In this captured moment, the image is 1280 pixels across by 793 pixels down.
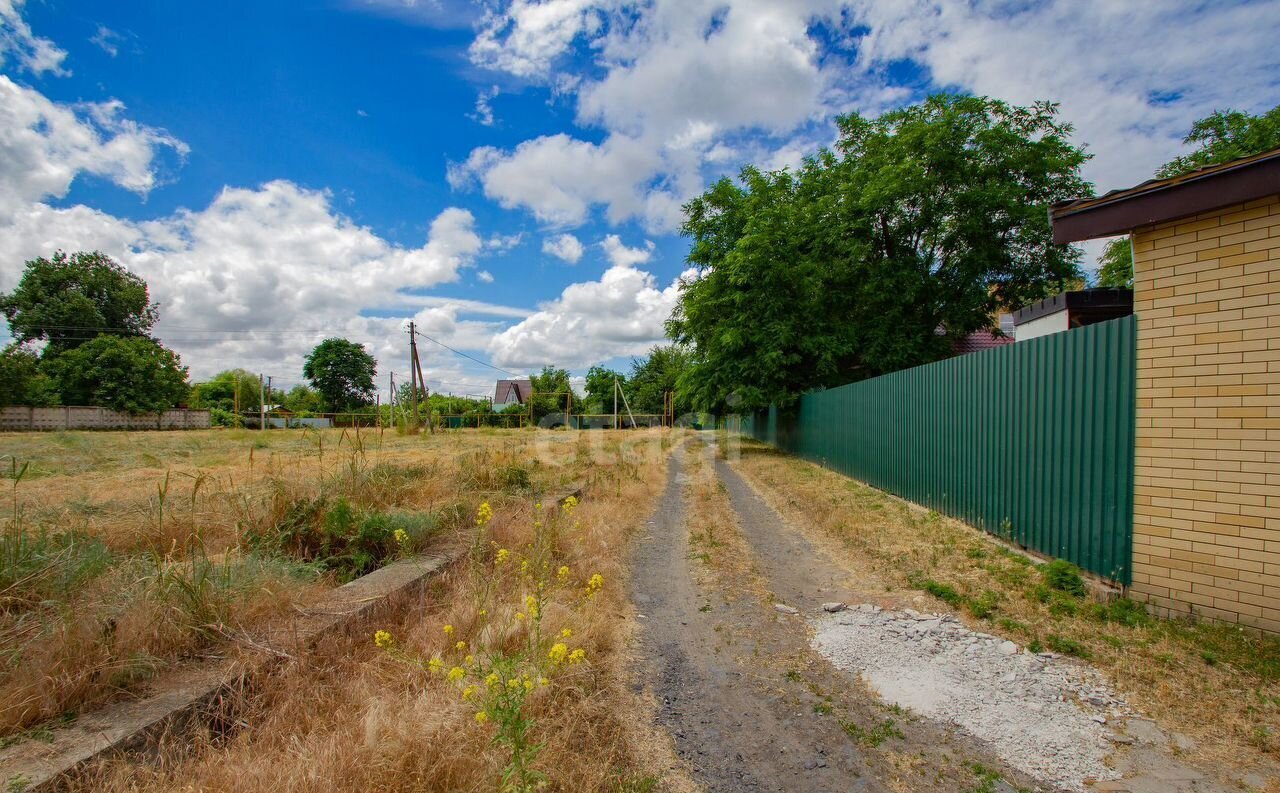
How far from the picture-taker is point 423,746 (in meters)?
1.90

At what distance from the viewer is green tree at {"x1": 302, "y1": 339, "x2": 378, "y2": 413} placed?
5612cm

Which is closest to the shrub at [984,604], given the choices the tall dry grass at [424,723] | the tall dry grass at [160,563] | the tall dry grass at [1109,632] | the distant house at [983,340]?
the tall dry grass at [1109,632]

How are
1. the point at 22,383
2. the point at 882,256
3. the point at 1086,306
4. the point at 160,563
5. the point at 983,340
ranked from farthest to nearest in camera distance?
the point at 22,383 → the point at 983,340 → the point at 882,256 → the point at 1086,306 → the point at 160,563

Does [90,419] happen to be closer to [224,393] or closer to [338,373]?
[224,393]

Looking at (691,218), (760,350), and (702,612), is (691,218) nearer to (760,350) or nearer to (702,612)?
(760,350)

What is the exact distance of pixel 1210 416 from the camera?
317cm

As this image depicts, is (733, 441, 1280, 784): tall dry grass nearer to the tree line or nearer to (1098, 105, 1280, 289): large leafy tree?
the tree line

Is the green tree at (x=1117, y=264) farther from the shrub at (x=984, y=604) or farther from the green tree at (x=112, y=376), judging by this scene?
the green tree at (x=112, y=376)

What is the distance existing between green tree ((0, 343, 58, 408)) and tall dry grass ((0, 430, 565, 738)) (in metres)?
29.8

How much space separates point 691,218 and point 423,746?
1752 centimetres

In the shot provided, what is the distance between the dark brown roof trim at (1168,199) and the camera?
3000 mm

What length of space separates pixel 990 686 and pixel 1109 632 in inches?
42.9

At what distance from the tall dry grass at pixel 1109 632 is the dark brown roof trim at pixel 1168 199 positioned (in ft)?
7.98

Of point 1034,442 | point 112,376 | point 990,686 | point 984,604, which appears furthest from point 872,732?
point 112,376
